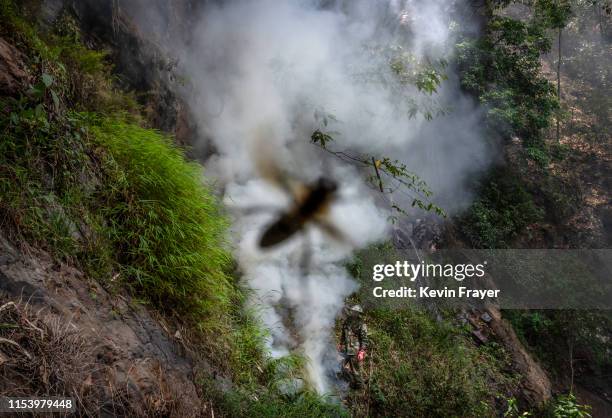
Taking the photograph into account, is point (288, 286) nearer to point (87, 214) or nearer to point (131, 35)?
point (87, 214)

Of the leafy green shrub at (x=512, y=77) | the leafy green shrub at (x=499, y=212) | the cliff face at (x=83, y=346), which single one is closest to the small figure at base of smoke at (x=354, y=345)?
the cliff face at (x=83, y=346)

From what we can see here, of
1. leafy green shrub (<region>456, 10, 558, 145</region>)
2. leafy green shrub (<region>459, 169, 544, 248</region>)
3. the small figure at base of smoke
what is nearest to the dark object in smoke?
the small figure at base of smoke


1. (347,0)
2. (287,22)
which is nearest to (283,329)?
(287,22)

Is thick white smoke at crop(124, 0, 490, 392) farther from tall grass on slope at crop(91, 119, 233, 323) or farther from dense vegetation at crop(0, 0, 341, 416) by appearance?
tall grass on slope at crop(91, 119, 233, 323)

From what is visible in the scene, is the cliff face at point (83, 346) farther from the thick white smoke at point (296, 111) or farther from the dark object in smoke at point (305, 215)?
the dark object in smoke at point (305, 215)

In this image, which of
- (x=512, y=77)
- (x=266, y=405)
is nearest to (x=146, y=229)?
(x=266, y=405)

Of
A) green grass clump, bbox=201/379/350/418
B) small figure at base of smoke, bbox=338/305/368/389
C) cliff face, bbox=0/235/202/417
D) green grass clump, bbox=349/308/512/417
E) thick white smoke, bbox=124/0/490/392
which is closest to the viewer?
cliff face, bbox=0/235/202/417
